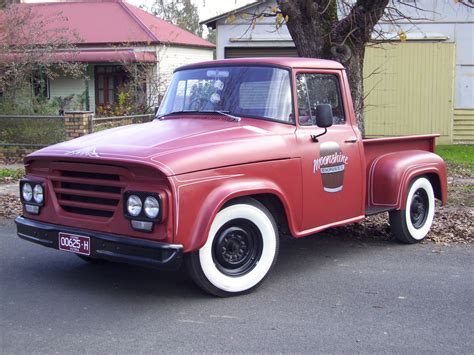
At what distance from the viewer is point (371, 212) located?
22.1ft

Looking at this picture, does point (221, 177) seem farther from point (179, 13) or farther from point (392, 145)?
point (179, 13)

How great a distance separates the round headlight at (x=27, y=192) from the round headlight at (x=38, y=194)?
0.06 meters

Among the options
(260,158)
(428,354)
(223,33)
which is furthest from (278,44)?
(428,354)

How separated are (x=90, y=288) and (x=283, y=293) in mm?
1680

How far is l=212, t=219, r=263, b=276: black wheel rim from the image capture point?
5242 mm

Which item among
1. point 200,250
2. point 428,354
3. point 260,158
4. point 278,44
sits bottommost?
point 428,354

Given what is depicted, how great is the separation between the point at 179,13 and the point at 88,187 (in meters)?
33.8

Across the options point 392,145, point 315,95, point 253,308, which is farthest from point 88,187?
point 392,145

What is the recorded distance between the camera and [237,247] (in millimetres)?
5410

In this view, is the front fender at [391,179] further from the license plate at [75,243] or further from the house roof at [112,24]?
the house roof at [112,24]

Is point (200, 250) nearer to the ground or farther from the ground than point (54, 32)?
nearer to the ground

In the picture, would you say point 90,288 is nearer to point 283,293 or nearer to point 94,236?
point 94,236

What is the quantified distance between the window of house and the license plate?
62.2 ft

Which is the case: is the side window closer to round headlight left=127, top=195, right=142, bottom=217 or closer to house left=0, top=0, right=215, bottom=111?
round headlight left=127, top=195, right=142, bottom=217
